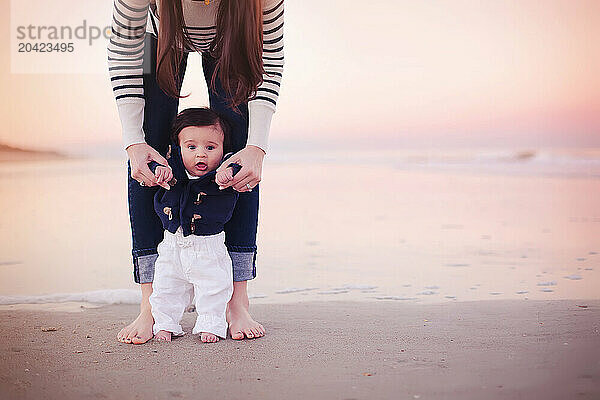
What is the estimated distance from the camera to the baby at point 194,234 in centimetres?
140

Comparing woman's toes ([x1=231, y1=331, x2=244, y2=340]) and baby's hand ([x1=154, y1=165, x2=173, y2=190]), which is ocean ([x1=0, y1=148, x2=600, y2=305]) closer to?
woman's toes ([x1=231, y1=331, x2=244, y2=340])

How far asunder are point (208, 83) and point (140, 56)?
0.50 ft

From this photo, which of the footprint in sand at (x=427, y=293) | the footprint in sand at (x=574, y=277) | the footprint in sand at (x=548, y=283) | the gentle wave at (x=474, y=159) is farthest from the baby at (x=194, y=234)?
the gentle wave at (x=474, y=159)

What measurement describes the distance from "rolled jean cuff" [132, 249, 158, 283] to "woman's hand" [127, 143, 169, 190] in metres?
0.16

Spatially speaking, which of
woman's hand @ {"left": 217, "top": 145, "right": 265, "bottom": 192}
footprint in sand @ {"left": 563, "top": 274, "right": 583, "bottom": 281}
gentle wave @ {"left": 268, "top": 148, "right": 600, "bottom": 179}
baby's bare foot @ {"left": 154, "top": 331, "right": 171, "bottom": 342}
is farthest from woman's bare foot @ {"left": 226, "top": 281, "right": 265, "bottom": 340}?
gentle wave @ {"left": 268, "top": 148, "right": 600, "bottom": 179}

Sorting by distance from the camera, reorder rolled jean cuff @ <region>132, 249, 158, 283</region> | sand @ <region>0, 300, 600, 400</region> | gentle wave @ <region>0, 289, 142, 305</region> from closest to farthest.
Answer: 1. sand @ <region>0, 300, 600, 400</region>
2. rolled jean cuff @ <region>132, 249, 158, 283</region>
3. gentle wave @ <region>0, 289, 142, 305</region>

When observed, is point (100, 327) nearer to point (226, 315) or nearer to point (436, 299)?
point (226, 315)

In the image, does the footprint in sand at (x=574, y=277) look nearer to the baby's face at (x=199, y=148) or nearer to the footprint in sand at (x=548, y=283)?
the footprint in sand at (x=548, y=283)

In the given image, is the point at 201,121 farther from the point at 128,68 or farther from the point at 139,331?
the point at 139,331

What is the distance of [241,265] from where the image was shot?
1488mm

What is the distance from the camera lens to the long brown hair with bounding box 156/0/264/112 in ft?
4.52

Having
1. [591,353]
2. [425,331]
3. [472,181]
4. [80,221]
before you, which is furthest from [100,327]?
[472,181]

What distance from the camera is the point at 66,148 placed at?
9.99ft

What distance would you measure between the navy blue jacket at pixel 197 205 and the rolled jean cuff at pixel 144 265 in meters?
0.09
